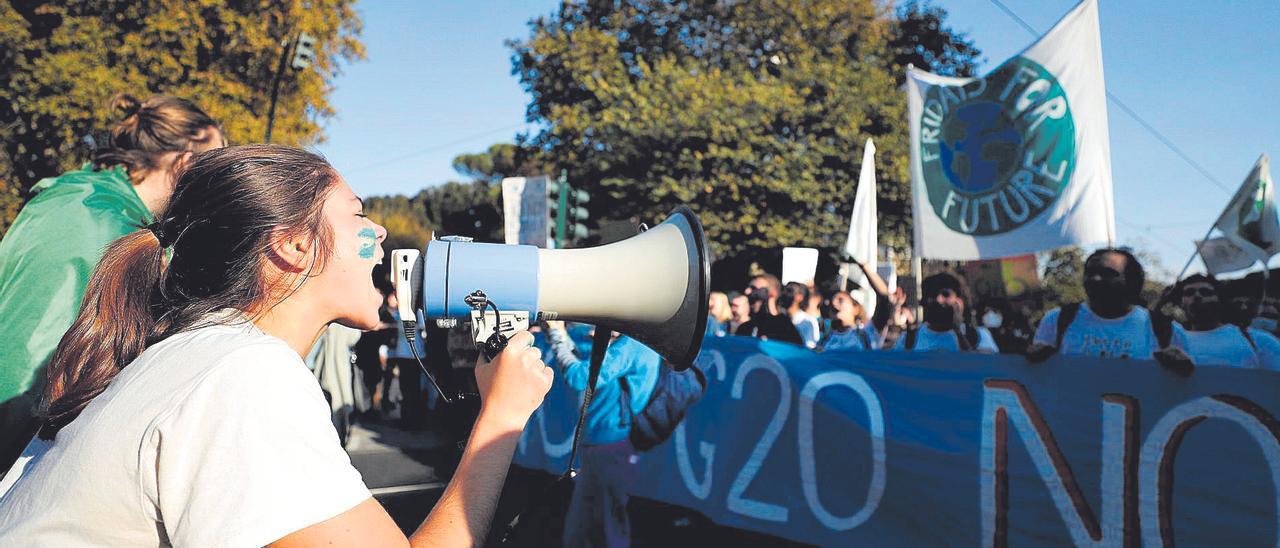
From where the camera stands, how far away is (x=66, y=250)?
1.70 m

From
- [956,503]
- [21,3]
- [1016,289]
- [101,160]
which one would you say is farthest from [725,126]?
[101,160]

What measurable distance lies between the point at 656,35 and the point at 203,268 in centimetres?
1997

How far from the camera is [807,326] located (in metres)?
7.03

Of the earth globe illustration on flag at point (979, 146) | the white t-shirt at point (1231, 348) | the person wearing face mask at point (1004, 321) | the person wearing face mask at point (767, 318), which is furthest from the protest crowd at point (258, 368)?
the person wearing face mask at point (1004, 321)

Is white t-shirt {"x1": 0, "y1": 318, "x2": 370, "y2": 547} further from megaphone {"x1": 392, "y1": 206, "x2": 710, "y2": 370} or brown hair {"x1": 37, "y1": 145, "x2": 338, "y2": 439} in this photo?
megaphone {"x1": 392, "y1": 206, "x2": 710, "y2": 370}

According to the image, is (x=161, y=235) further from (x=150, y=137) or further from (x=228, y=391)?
(x=150, y=137)

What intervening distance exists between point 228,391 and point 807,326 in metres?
6.26

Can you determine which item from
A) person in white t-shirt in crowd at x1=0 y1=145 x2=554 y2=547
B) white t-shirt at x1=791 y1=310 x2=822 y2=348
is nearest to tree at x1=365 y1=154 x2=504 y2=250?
white t-shirt at x1=791 y1=310 x2=822 y2=348

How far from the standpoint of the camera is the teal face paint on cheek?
145 centimetres

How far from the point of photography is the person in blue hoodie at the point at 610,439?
3.96 meters

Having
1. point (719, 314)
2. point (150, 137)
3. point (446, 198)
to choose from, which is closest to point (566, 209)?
point (719, 314)

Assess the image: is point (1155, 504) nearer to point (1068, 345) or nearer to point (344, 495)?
point (1068, 345)

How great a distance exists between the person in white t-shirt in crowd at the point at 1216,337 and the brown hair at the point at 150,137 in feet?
15.0

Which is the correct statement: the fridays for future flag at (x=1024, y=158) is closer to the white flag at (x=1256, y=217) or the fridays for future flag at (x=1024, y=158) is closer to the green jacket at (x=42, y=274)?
the white flag at (x=1256, y=217)
